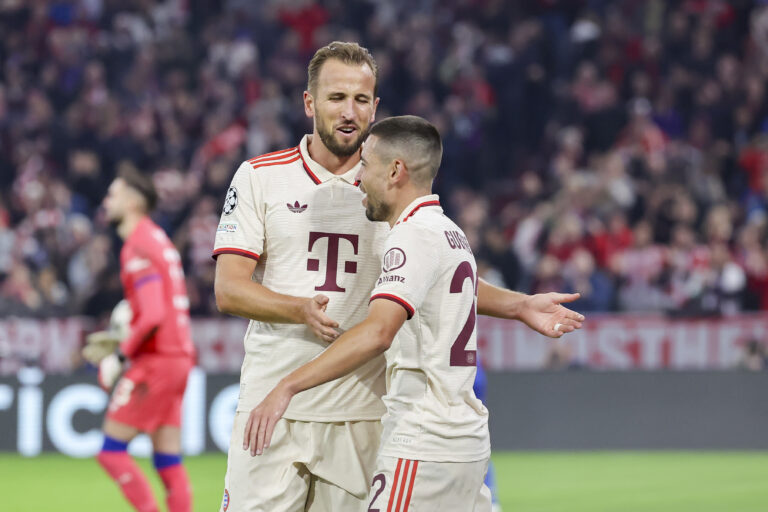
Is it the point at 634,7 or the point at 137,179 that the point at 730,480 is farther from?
the point at 634,7

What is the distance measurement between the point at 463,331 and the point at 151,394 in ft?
12.3

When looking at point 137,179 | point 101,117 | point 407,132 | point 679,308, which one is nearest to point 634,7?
point 679,308

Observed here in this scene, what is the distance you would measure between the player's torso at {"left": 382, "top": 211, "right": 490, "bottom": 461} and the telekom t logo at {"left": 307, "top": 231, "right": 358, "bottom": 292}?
0.46 meters

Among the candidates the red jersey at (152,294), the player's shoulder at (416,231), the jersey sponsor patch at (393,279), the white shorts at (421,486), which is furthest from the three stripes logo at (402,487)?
the red jersey at (152,294)

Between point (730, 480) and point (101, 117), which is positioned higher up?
point (101, 117)

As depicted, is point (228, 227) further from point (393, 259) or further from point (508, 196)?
point (508, 196)

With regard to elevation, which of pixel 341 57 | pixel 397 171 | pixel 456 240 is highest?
pixel 341 57

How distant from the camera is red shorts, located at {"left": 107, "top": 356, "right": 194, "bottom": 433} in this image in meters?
7.27

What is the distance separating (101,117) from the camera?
608 inches

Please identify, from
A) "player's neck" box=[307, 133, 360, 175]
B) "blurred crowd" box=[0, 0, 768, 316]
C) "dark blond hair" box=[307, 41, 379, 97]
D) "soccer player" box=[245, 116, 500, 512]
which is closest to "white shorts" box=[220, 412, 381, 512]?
"soccer player" box=[245, 116, 500, 512]

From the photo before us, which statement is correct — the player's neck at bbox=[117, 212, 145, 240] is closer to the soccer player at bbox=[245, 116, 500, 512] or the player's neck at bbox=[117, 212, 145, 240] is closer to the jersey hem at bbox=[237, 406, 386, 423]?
the jersey hem at bbox=[237, 406, 386, 423]

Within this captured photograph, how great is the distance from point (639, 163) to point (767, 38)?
10.4ft

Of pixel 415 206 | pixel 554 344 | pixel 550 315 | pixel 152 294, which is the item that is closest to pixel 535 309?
pixel 550 315

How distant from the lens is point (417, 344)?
3.98 metres
